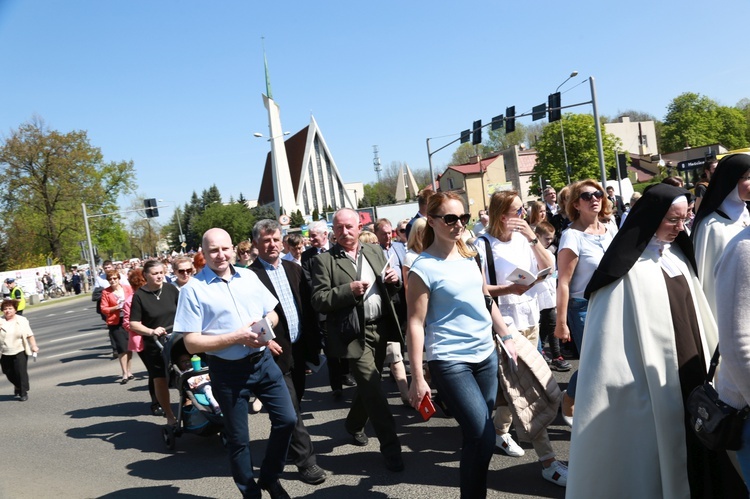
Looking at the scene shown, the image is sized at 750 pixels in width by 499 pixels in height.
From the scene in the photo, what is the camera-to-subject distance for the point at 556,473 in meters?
4.55

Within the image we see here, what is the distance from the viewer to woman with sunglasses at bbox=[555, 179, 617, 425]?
5.21 meters

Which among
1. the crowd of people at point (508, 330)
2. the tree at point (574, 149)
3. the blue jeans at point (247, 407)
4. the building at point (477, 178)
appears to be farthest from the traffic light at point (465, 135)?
the building at point (477, 178)

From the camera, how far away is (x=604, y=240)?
209 inches

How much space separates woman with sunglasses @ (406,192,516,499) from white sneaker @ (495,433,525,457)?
4.57 ft

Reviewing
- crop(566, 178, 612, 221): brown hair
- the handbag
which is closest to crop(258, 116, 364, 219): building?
crop(566, 178, 612, 221): brown hair

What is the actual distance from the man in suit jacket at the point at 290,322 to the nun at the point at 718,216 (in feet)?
10.3

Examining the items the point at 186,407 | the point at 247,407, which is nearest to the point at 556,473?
the point at 247,407

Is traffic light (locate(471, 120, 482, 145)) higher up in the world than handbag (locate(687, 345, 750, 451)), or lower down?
higher up

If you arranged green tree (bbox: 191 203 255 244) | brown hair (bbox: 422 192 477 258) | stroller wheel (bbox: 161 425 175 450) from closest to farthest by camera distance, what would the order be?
brown hair (bbox: 422 192 477 258) → stroller wheel (bbox: 161 425 175 450) → green tree (bbox: 191 203 255 244)

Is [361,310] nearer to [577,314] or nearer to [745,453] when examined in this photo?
[577,314]

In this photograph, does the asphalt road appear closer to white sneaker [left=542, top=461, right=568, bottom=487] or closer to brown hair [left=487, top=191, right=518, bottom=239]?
white sneaker [left=542, top=461, right=568, bottom=487]

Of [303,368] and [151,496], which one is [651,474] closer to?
[303,368]

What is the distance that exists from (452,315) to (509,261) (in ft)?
5.25

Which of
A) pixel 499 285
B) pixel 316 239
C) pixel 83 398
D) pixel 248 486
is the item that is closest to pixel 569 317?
pixel 499 285
